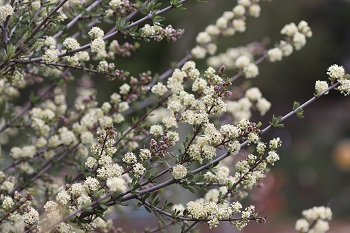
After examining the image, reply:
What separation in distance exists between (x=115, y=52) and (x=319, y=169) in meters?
15.4

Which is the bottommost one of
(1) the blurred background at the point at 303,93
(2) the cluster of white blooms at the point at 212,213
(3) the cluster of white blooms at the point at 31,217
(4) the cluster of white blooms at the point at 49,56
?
(2) the cluster of white blooms at the point at 212,213

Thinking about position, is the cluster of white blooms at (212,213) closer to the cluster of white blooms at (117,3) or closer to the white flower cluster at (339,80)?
the white flower cluster at (339,80)

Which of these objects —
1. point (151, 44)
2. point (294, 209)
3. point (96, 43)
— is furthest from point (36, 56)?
point (294, 209)

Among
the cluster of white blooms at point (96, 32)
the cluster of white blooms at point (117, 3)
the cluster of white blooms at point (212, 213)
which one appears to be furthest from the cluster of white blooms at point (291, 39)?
the cluster of white blooms at point (212, 213)

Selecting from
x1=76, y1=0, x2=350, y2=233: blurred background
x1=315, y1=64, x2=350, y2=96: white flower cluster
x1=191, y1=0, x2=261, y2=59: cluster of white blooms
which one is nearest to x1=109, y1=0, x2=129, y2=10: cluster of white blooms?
x1=191, y1=0, x2=261, y2=59: cluster of white blooms

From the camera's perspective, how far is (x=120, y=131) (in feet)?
9.21

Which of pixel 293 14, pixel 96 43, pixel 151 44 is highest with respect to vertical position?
pixel 293 14

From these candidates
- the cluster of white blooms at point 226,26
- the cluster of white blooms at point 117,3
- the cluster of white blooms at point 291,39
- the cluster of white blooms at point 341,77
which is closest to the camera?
the cluster of white blooms at point 341,77

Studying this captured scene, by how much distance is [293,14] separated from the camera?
16.5 m

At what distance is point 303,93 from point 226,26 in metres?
17.2

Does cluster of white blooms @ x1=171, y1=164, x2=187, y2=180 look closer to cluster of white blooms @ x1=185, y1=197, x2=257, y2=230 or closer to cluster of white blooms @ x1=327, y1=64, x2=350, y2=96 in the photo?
cluster of white blooms @ x1=185, y1=197, x2=257, y2=230

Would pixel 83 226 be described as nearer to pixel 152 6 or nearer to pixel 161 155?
pixel 161 155

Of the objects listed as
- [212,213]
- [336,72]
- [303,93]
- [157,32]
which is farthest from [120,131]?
[303,93]

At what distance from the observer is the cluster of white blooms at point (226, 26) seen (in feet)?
11.3
